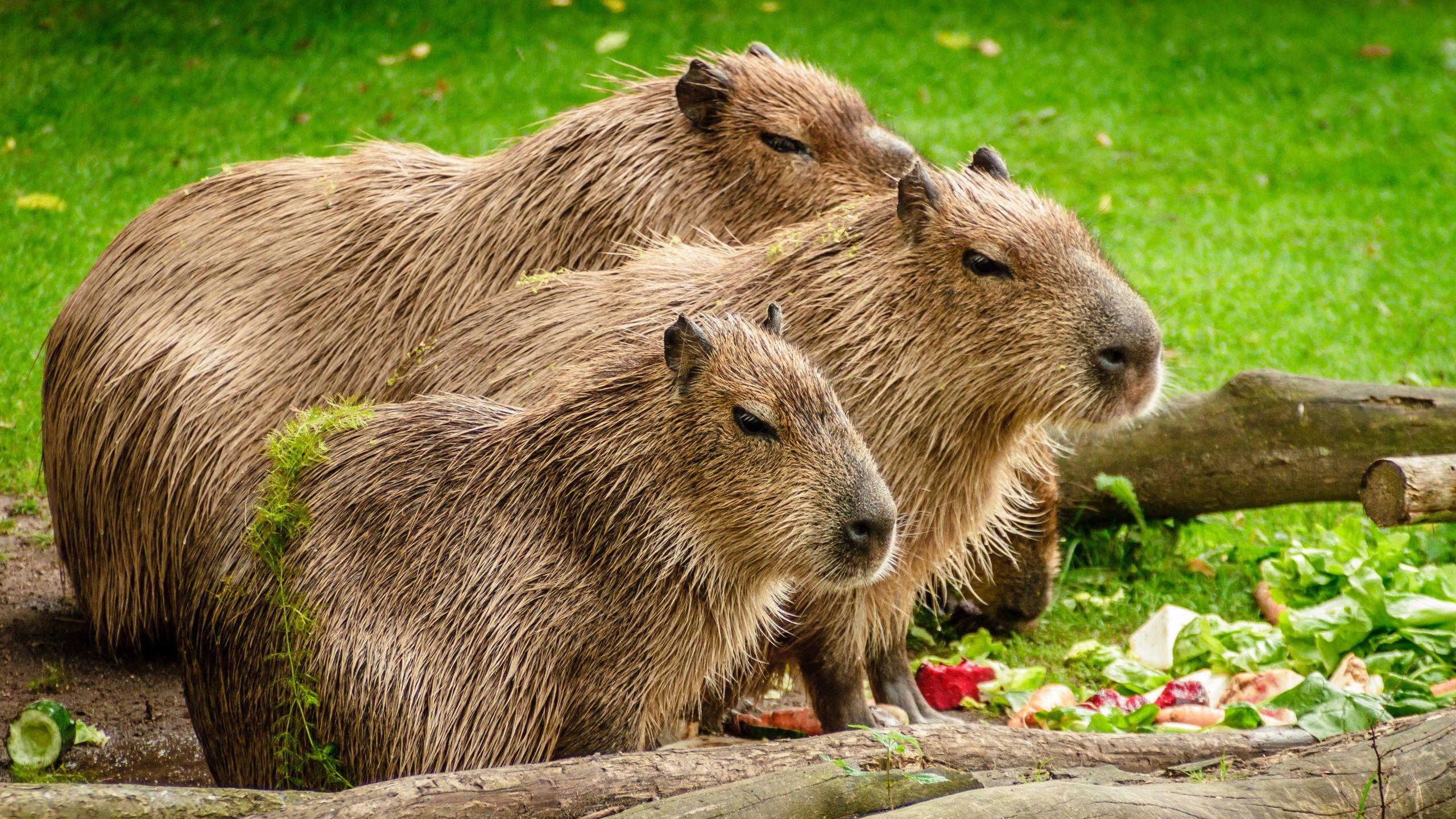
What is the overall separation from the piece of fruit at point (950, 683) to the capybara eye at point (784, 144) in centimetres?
174

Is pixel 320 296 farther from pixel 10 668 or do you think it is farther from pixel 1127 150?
pixel 1127 150

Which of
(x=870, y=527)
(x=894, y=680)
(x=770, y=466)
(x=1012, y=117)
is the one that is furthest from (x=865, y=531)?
(x=1012, y=117)

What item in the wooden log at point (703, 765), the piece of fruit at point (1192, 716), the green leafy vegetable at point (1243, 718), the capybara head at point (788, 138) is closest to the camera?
the wooden log at point (703, 765)

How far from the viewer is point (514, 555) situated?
3.20 meters

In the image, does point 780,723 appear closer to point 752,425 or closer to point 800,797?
point 752,425

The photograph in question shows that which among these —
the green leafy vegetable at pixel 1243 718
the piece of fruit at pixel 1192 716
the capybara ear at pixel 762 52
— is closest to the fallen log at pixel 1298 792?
the green leafy vegetable at pixel 1243 718

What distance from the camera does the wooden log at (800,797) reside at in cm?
265

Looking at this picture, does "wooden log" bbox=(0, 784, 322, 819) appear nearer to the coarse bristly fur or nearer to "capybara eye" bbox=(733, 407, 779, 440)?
the coarse bristly fur

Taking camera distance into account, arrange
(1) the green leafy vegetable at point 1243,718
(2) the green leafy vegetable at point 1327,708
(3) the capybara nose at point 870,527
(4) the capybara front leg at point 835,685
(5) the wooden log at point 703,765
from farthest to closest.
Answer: (1) the green leafy vegetable at point 1243,718 → (4) the capybara front leg at point 835,685 → (2) the green leafy vegetable at point 1327,708 → (3) the capybara nose at point 870,527 → (5) the wooden log at point 703,765

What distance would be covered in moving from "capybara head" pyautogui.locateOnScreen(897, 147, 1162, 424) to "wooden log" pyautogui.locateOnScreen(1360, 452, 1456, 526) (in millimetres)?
628

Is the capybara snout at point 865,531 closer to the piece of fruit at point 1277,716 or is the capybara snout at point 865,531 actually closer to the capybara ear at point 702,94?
the piece of fruit at point 1277,716

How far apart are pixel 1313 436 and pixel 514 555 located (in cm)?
337

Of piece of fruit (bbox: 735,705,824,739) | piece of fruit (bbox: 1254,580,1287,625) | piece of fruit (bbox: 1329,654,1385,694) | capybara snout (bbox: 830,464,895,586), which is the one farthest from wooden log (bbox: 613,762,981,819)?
piece of fruit (bbox: 1254,580,1287,625)

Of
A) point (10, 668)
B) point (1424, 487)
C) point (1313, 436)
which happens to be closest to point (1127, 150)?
point (1313, 436)
